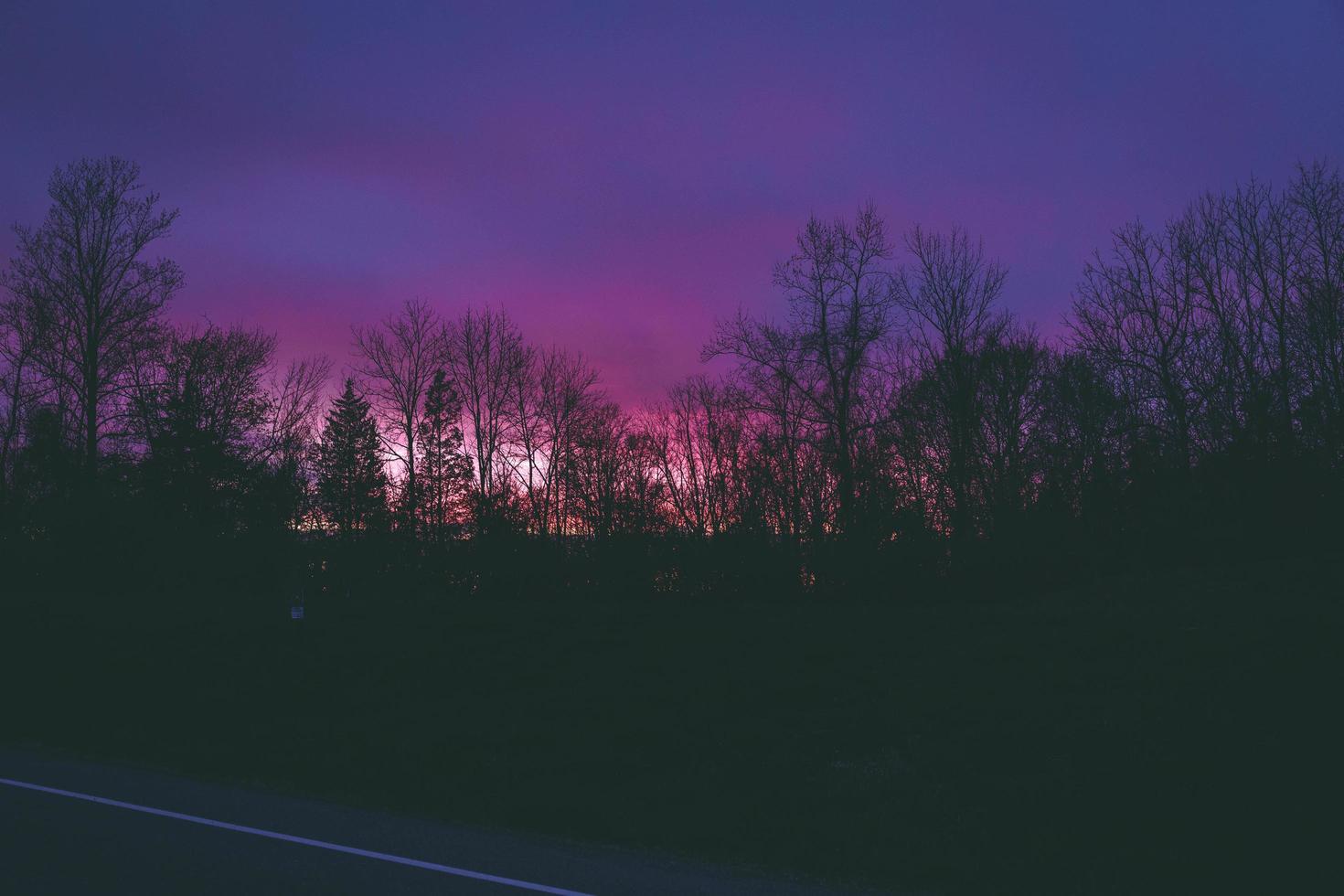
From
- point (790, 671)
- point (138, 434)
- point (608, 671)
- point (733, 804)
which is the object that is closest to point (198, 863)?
point (733, 804)

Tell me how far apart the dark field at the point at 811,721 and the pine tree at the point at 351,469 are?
24534mm

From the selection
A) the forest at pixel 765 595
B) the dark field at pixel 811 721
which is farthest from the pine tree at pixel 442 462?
the dark field at pixel 811 721

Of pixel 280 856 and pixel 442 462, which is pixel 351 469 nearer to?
pixel 442 462

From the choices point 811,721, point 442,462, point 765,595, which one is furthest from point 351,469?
point 811,721

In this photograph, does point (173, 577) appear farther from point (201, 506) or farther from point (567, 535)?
point (567, 535)

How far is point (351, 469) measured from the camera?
178ft

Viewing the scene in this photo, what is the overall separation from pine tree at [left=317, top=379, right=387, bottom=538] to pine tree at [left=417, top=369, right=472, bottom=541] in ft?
8.69

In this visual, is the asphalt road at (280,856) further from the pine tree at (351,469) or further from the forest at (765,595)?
the pine tree at (351,469)

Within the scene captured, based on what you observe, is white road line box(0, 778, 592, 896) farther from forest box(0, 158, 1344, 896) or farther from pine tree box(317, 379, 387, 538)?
pine tree box(317, 379, 387, 538)

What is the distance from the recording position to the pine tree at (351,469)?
162ft

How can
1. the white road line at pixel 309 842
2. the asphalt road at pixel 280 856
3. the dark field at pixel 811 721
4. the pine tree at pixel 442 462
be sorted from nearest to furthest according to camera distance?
the asphalt road at pixel 280 856
the white road line at pixel 309 842
the dark field at pixel 811 721
the pine tree at pixel 442 462

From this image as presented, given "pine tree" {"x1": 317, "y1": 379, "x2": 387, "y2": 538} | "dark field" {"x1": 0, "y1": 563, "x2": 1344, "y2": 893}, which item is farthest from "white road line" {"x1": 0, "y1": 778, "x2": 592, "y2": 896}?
"pine tree" {"x1": 317, "y1": 379, "x2": 387, "y2": 538}

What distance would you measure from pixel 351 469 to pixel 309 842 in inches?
1893

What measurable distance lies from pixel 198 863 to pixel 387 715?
351 inches
